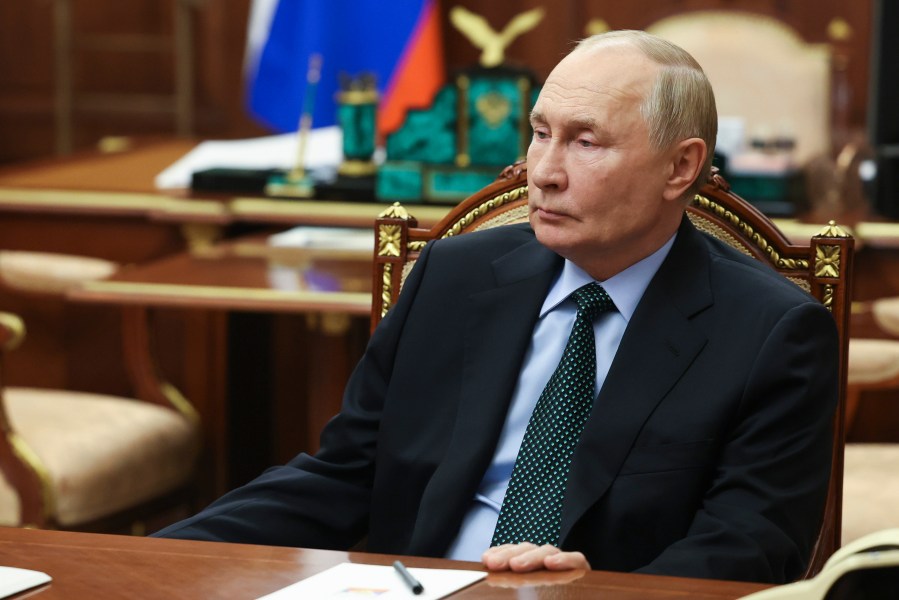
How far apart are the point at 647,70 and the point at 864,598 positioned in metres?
0.82

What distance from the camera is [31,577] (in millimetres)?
1360

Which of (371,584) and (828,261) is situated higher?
(828,261)

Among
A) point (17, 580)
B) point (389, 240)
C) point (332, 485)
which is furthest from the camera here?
point (389, 240)

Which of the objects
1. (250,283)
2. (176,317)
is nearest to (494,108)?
(250,283)

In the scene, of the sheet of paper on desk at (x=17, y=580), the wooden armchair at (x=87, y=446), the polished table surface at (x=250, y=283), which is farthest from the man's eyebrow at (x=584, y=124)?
the wooden armchair at (x=87, y=446)

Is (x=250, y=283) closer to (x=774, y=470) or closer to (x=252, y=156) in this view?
(x=252, y=156)

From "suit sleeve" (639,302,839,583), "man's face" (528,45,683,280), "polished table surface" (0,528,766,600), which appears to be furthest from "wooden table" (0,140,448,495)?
"polished table surface" (0,528,766,600)

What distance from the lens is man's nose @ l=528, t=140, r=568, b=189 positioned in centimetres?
173

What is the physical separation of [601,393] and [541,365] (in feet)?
0.41

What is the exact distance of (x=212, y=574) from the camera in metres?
1.38

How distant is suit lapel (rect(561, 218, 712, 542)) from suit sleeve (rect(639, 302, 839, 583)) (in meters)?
0.10

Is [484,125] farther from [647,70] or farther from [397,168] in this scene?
[647,70]

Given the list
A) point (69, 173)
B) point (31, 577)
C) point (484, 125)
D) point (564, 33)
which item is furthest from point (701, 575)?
point (564, 33)

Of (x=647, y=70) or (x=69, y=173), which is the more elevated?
(x=647, y=70)
